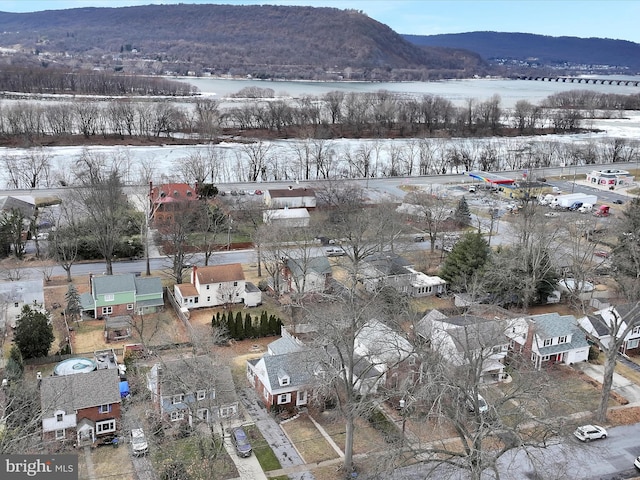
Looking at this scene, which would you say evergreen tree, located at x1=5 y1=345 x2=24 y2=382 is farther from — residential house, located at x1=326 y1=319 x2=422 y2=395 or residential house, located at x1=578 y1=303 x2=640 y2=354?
residential house, located at x1=578 y1=303 x2=640 y2=354

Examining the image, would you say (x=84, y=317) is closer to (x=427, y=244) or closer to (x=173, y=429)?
(x=173, y=429)

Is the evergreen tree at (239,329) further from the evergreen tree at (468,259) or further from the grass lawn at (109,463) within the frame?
the evergreen tree at (468,259)

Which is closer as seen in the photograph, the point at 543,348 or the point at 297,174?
the point at 543,348

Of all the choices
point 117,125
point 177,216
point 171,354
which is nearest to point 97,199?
point 177,216

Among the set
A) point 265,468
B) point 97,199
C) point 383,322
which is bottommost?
point 265,468

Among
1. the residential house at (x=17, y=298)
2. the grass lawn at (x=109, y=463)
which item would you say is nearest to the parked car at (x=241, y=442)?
the grass lawn at (x=109, y=463)
